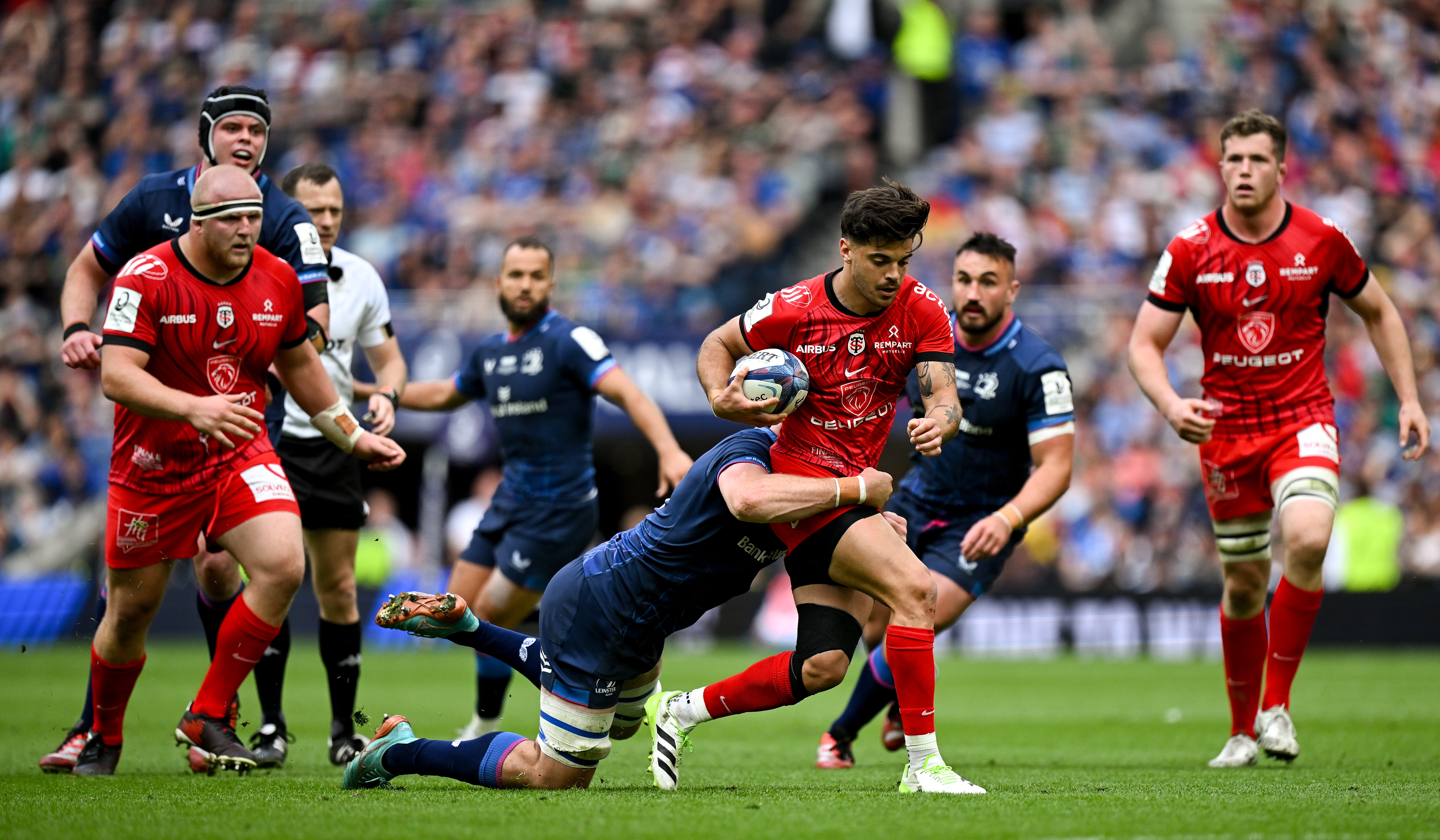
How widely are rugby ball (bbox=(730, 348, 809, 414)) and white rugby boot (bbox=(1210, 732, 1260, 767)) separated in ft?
10.7

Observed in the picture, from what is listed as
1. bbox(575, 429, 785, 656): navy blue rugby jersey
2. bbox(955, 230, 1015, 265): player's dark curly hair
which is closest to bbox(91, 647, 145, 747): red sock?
bbox(575, 429, 785, 656): navy blue rugby jersey

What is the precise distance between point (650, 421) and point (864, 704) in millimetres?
1924

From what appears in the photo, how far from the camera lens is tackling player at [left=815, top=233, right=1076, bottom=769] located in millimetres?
7887

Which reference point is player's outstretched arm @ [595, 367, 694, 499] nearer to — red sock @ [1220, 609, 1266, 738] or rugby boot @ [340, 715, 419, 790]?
rugby boot @ [340, 715, 419, 790]

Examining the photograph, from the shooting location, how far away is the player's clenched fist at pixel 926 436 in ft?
18.7

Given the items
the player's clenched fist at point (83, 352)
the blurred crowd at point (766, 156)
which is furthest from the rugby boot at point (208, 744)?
the blurred crowd at point (766, 156)

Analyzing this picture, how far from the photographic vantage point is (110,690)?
6.97 m

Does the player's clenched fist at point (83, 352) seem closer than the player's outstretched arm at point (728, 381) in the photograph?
No

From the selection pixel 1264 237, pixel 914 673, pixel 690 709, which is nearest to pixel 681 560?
pixel 690 709

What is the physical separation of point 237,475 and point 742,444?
2306 mm

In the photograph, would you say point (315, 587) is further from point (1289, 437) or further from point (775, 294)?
point (1289, 437)

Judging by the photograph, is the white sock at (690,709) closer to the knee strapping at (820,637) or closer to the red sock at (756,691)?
the red sock at (756,691)

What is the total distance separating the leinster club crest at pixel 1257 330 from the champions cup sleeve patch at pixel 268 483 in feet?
15.2

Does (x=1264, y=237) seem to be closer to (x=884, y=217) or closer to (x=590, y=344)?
(x=884, y=217)
